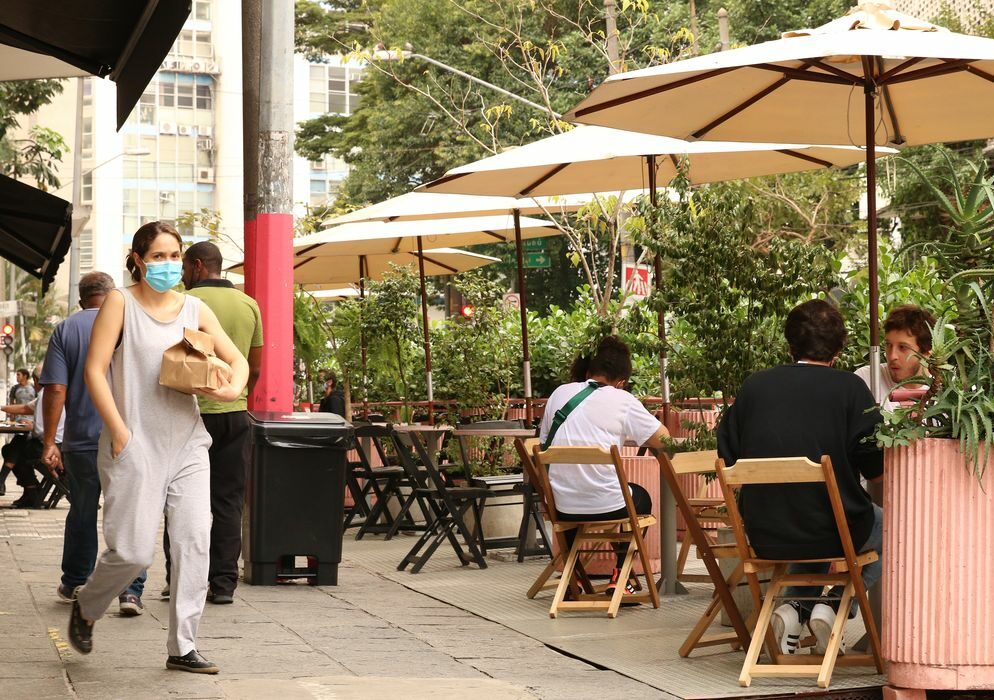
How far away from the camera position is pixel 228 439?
7996 millimetres

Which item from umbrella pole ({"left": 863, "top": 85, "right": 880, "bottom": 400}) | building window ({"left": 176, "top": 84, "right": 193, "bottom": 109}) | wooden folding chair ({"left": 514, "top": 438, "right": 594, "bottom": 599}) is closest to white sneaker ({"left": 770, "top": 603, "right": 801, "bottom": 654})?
umbrella pole ({"left": 863, "top": 85, "right": 880, "bottom": 400})


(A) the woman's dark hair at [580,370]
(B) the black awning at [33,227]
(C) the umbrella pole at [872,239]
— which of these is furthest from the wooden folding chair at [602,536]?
(B) the black awning at [33,227]

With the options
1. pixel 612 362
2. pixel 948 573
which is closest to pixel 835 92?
pixel 612 362

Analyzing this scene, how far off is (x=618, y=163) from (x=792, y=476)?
524cm

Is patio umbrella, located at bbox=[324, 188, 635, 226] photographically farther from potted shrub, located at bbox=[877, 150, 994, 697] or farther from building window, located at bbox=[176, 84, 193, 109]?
building window, located at bbox=[176, 84, 193, 109]

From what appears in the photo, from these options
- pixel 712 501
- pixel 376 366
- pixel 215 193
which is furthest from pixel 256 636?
pixel 215 193

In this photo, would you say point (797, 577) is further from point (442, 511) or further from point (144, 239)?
point (442, 511)

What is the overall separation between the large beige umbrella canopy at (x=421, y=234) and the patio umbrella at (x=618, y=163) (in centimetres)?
189

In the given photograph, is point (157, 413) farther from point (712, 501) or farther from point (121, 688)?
point (712, 501)

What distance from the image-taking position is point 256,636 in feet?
23.0

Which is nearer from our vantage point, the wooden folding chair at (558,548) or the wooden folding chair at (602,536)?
the wooden folding chair at (602,536)

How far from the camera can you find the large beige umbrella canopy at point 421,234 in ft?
43.4

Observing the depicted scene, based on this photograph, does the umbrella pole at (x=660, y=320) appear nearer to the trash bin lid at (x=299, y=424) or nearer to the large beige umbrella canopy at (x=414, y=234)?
the trash bin lid at (x=299, y=424)

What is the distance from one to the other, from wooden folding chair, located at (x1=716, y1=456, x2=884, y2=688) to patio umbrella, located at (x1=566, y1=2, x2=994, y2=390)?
4.89 ft
